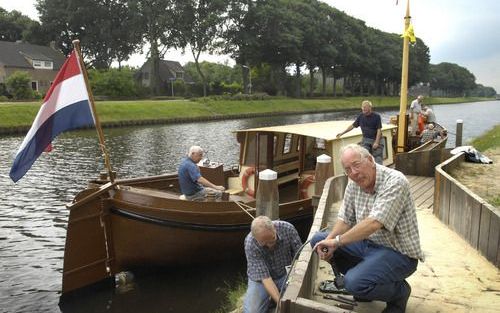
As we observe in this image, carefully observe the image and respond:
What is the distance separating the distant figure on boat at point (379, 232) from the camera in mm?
3838

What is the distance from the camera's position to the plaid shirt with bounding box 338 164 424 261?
3826 mm

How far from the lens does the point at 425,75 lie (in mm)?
116875

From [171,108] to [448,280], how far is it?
44155mm

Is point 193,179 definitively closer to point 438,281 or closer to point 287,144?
point 287,144

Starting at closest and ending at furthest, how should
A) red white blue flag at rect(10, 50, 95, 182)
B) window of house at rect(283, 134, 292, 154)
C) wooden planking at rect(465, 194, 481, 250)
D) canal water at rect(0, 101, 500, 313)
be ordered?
wooden planking at rect(465, 194, 481, 250), red white blue flag at rect(10, 50, 95, 182), canal water at rect(0, 101, 500, 313), window of house at rect(283, 134, 292, 154)

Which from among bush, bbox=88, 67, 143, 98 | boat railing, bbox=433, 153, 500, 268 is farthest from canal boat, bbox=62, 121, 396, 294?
bush, bbox=88, 67, 143, 98

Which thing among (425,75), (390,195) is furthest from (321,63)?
(390,195)

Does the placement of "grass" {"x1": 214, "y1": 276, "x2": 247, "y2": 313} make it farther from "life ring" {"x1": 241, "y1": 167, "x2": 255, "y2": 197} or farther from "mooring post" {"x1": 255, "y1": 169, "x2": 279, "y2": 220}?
"life ring" {"x1": 241, "y1": 167, "x2": 255, "y2": 197}

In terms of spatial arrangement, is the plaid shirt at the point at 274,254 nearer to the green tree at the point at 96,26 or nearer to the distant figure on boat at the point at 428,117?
the distant figure on boat at the point at 428,117

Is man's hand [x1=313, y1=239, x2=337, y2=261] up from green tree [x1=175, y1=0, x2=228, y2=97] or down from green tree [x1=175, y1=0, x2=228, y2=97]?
down

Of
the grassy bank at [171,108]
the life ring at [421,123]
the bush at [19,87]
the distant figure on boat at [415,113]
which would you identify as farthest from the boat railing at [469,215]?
the bush at [19,87]

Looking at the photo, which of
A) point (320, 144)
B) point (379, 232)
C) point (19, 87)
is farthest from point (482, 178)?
point (19, 87)

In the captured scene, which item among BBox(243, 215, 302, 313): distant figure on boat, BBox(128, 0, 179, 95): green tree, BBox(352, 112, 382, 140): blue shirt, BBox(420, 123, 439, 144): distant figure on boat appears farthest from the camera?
BBox(128, 0, 179, 95): green tree

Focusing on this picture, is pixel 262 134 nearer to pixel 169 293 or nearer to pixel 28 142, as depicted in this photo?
pixel 169 293
